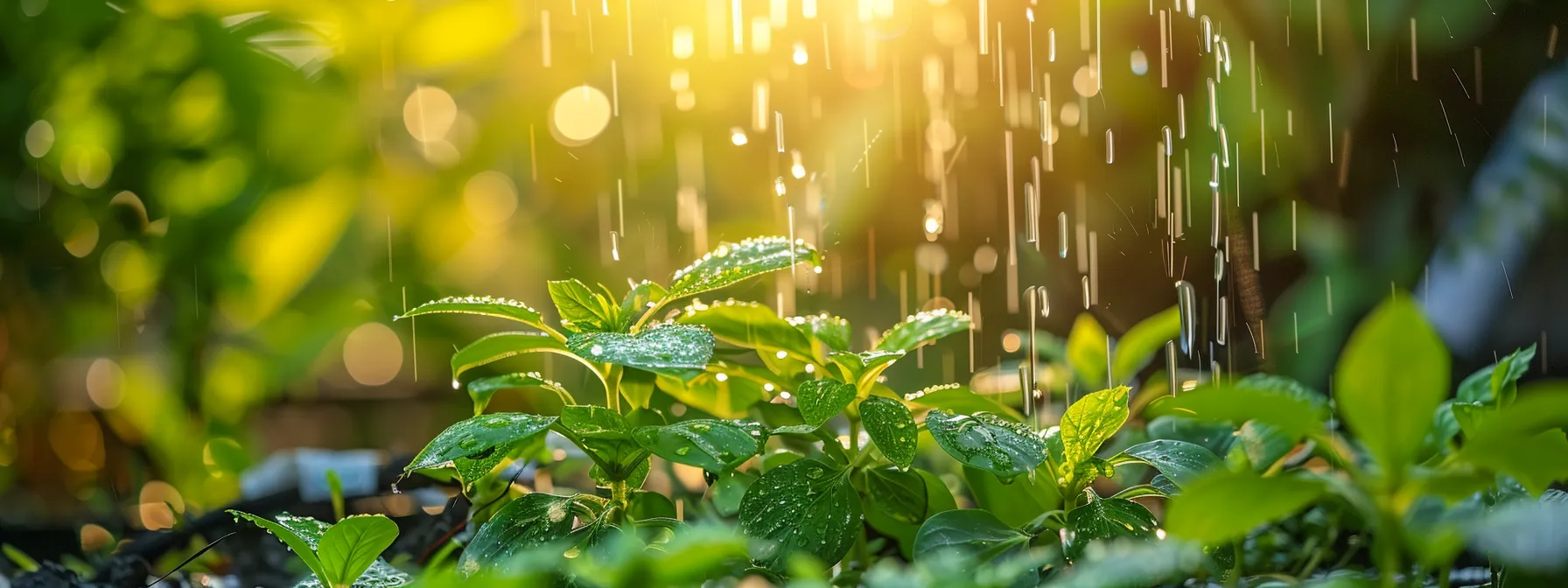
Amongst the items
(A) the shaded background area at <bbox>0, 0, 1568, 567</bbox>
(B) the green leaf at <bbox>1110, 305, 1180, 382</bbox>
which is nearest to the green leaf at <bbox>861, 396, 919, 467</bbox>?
(B) the green leaf at <bbox>1110, 305, 1180, 382</bbox>

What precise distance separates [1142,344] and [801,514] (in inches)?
11.7

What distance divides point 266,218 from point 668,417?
0.82m

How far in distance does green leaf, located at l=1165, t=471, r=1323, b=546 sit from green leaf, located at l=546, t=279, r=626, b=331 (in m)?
0.25

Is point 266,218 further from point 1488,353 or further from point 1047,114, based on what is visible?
point 1488,353

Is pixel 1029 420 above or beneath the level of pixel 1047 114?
beneath

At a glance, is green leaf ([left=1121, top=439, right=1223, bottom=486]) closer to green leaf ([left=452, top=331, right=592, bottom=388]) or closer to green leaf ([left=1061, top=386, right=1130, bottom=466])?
green leaf ([left=1061, top=386, right=1130, bottom=466])

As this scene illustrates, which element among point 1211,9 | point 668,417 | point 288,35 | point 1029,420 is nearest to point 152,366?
point 288,35

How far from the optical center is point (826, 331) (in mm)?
436

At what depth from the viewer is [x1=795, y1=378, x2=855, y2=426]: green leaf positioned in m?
0.35

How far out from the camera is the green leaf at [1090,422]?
14.9 inches

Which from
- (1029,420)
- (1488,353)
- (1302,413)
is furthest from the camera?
(1488,353)

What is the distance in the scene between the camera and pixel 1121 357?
58 cm

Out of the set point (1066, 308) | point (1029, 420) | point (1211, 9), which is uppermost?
point (1211, 9)

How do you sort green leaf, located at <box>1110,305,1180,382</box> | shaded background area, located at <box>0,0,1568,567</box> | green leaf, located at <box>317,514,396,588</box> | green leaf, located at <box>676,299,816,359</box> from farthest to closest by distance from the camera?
shaded background area, located at <box>0,0,1568,567</box>
green leaf, located at <box>1110,305,1180,382</box>
green leaf, located at <box>676,299,816,359</box>
green leaf, located at <box>317,514,396,588</box>
